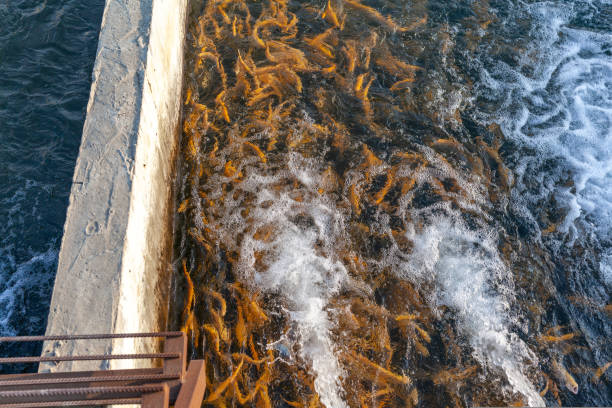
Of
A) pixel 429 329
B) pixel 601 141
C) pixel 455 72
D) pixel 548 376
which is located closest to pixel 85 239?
pixel 429 329

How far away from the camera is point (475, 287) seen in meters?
4.34

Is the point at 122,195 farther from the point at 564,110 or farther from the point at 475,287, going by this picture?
the point at 564,110

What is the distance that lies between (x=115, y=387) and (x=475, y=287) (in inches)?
137

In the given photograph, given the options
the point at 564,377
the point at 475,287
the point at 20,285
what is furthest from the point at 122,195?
the point at 564,377

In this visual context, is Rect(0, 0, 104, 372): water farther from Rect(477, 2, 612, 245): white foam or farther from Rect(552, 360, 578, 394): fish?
Rect(477, 2, 612, 245): white foam

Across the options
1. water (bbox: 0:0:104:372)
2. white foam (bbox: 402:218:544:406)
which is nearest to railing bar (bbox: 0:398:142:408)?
water (bbox: 0:0:104:372)

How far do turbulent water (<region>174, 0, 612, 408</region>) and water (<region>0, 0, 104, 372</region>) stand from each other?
1.19m

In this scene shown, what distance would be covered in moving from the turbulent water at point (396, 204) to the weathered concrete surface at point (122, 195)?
1.59 ft

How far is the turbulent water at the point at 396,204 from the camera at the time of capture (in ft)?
12.6

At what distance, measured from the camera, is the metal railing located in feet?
6.68

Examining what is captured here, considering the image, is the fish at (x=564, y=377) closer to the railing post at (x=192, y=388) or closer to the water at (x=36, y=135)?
the railing post at (x=192, y=388)

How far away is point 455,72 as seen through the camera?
19.3 feet

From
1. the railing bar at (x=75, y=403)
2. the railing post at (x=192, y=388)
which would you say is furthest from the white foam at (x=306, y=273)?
the railing bar at (x=75, y=403)

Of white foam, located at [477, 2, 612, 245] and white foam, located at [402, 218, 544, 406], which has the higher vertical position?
white foam, located at [477, 2, 612, 245]
